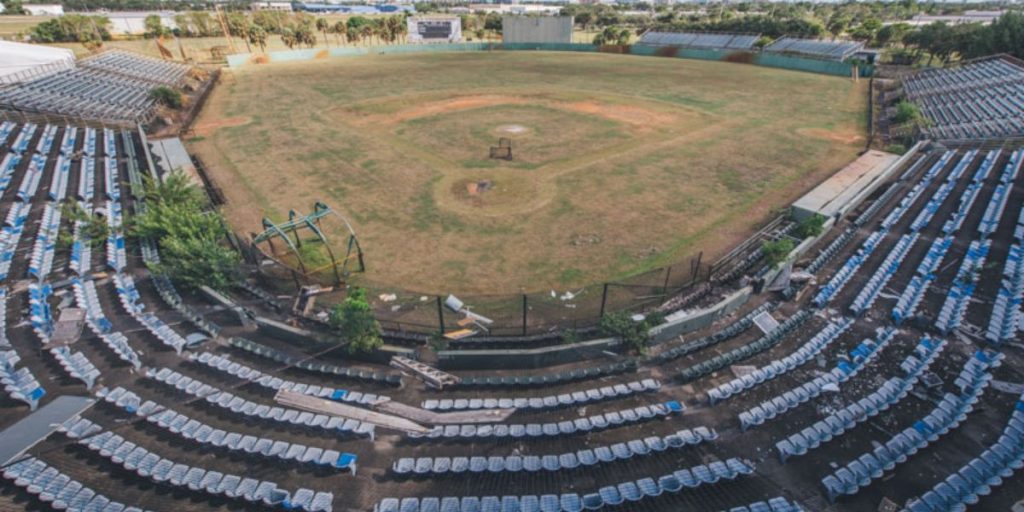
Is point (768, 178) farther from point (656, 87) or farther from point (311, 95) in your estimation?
point (311, 95)

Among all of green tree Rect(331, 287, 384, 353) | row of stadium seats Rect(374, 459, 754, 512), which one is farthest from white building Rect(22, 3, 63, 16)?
row of stadium seats Rect(374, 459, 754, 512)

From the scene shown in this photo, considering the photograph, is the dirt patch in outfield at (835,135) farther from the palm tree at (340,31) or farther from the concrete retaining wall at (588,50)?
the palm tree at (340,31)

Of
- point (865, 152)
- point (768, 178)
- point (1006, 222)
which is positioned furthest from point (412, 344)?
point (865, 152)

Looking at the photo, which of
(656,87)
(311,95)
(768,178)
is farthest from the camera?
(656,87)

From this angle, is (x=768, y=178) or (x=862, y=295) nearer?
(x=862, y=295)

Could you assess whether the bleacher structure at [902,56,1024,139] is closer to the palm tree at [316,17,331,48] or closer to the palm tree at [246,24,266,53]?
the palm tree at [246,24,266,53]

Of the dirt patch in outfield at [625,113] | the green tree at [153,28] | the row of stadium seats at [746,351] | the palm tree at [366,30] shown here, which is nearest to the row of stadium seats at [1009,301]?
the row of stadium seats at [746,351]

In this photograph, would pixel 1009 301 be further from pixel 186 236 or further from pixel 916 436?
pixel 186 236
